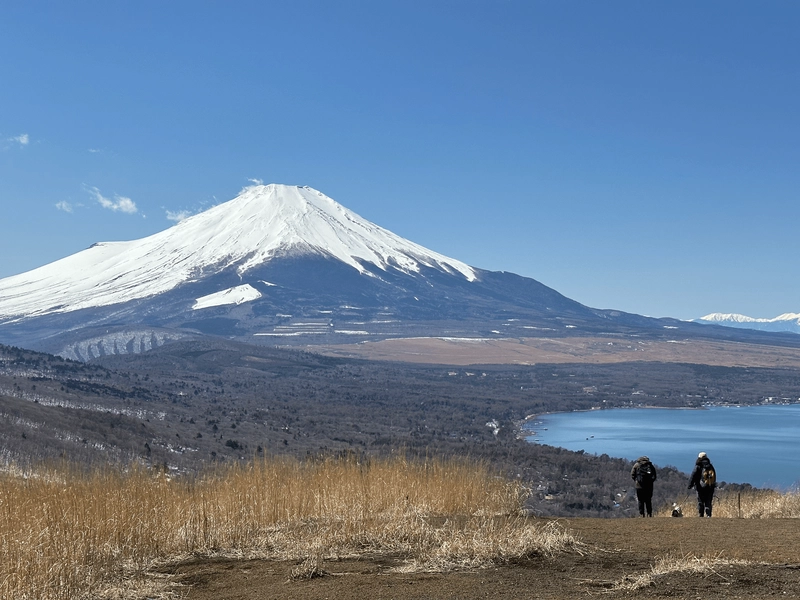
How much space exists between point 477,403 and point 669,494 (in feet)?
159

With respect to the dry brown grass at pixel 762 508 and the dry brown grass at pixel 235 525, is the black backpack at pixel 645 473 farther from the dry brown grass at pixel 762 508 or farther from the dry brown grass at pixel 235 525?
the dry brown grass at pixel 235 525

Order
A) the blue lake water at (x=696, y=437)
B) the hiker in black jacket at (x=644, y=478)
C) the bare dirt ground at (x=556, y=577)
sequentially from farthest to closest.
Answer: the blue lake water at (x=696, y=437), the hiker in black jacket at (x=644, y=478), the bare dirt ground at (x=556, y=577)

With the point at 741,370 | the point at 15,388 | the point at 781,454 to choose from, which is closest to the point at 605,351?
the point at 741,370

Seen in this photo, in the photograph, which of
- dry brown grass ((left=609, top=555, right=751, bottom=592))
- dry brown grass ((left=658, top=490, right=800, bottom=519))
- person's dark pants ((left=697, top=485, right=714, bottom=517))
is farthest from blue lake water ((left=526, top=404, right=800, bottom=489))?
dry brown grass ((left=609, top=555, right=751, bottom=592))

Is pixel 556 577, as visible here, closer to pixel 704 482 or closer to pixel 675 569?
pixel 675 569

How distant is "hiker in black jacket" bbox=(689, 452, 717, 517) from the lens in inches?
446

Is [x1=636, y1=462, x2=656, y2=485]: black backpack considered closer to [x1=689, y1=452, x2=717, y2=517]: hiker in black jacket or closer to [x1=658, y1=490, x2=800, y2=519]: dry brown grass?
[x1=689, y1=452, x2=717, y2=517]: hiker in black jacket

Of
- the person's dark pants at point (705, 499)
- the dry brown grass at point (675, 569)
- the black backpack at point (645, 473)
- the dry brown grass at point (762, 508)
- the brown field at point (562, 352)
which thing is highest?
the dry brown grass at point (675, 569)

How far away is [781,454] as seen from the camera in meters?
54.8

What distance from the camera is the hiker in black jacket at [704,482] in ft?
37.2

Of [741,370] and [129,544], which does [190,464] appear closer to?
[129,544]

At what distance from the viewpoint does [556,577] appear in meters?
5.93

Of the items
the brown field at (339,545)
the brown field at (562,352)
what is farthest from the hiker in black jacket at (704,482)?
the brown field at (562,352)

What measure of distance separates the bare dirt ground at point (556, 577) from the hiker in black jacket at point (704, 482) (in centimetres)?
400
